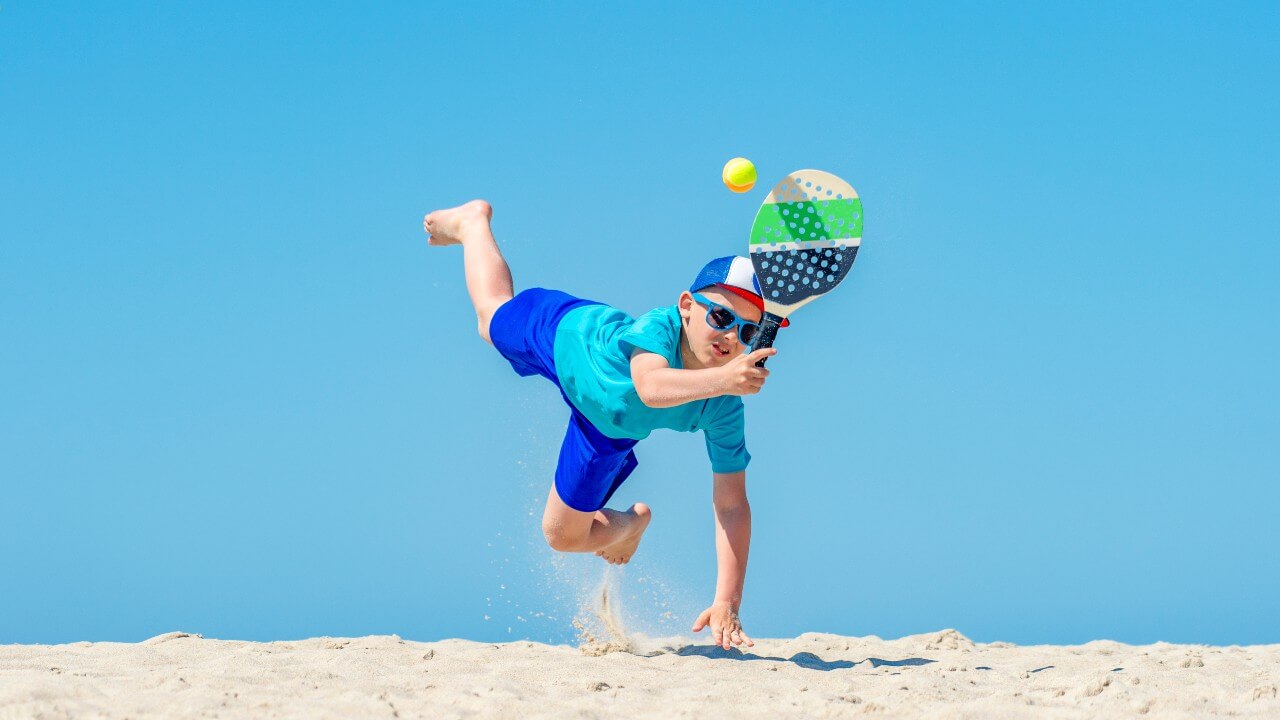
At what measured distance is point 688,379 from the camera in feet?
15.5

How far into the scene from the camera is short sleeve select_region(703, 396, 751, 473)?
5645mm

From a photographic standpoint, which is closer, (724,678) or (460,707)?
(460,707)

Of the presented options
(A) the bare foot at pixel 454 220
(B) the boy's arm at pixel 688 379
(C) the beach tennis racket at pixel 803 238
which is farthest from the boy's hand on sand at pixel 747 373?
(A) the bare foot at pixel 454 220

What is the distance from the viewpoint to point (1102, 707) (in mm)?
4582

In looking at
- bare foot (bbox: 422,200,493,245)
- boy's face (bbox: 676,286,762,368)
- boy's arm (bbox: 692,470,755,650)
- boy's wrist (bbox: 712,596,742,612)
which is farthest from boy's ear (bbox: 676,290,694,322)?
bare foot (bbox: 422,200,493,245)

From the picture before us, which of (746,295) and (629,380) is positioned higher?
(746,295)

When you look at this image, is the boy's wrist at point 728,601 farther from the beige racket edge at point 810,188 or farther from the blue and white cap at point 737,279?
the beige racket edge at point 810,188

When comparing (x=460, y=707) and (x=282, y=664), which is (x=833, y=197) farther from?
(x=282, y=664)

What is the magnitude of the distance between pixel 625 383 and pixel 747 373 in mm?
987

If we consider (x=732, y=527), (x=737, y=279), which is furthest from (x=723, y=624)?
(x=737, y=279)

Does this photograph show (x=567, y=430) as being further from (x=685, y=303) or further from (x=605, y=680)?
(x=605, y=680)

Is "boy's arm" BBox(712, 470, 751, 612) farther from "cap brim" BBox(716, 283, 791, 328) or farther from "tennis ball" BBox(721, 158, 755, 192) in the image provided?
"tennis ball" BBox(721, 158, 755, 192)

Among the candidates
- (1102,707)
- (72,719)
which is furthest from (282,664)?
(1102,707)

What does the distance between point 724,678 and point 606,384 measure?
52.3 inches
